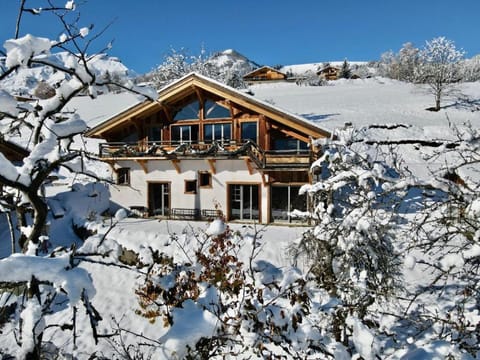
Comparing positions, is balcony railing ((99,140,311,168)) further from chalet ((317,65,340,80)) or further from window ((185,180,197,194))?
chalet ((317,65,340,80))

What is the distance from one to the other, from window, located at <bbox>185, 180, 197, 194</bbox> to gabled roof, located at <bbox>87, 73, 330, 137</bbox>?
171 inches


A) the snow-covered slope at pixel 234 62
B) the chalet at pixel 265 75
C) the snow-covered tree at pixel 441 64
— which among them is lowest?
the snow-covered tree at pixel 441 64

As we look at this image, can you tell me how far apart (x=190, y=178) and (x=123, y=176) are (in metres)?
4.28

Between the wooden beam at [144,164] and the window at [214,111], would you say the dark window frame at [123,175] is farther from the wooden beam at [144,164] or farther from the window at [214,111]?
the window at [214,111]

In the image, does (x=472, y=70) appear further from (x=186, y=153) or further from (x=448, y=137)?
(x=186, y=153)

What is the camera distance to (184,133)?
18.2 meters

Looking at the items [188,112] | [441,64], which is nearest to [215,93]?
[188,112]

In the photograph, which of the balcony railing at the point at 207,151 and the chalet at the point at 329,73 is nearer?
the balcony railing at the point at 207,151

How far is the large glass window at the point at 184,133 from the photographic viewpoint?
1803cm

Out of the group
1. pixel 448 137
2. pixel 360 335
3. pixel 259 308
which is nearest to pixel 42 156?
pixel 259 308

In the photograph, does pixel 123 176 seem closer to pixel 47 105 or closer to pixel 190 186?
pixel 190 186

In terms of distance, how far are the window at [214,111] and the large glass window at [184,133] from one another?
1.01 m

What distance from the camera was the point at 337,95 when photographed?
146 feet

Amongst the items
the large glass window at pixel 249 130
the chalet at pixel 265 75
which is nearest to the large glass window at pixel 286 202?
the large glass window at pixel 249 130
